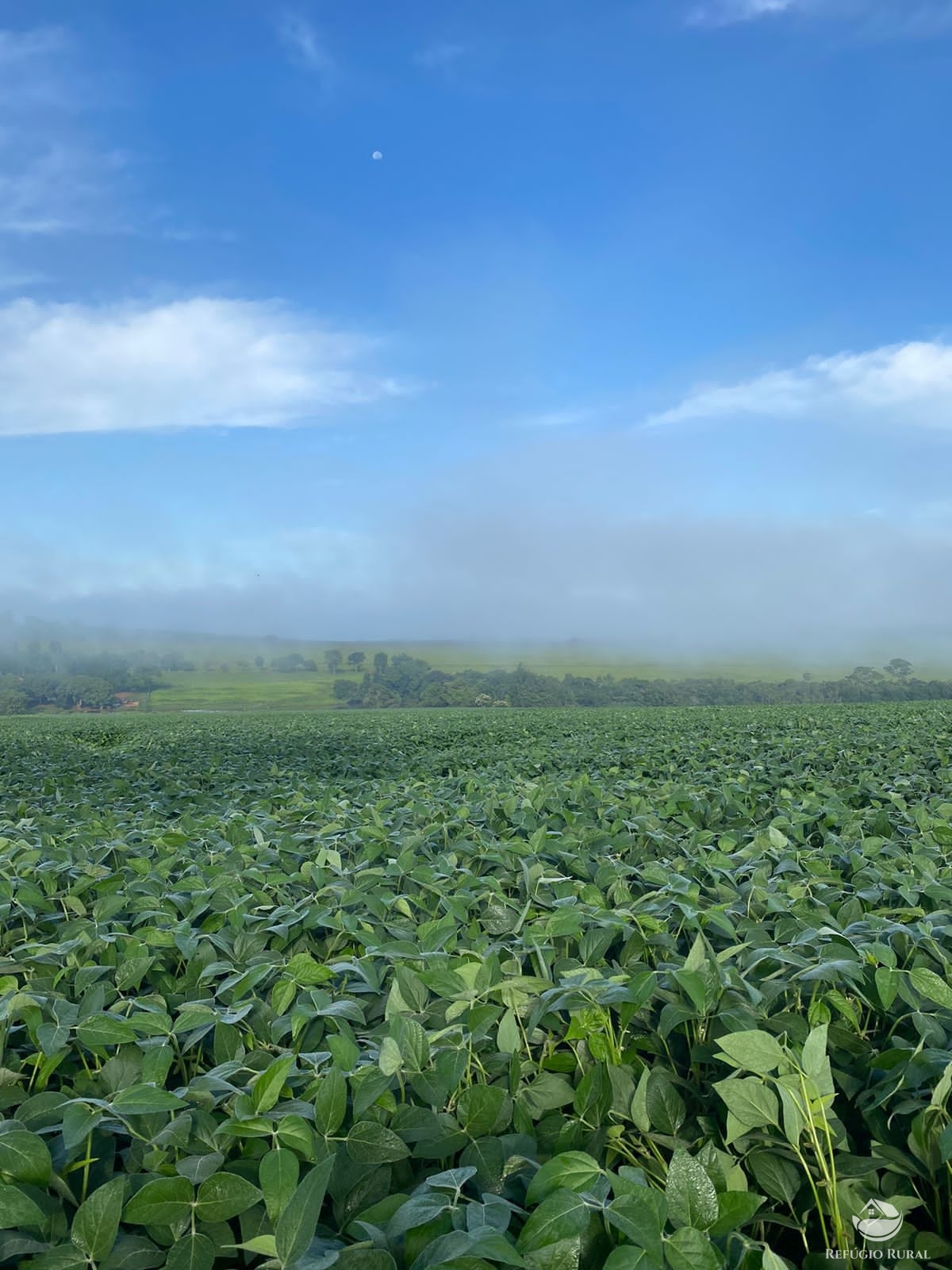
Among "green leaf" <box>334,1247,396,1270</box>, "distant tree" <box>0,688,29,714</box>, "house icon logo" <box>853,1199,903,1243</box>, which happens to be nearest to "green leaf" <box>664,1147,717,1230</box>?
"house icon logo" <box>853,1199,903,1243</box>

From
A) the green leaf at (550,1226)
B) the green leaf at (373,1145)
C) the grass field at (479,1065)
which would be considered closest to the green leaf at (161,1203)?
the grass field at (479,1065)

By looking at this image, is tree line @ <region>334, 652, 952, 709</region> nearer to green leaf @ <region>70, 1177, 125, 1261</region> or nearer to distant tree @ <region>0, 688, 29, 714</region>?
distant tree @ <region>0, 688, 29, 714</region>

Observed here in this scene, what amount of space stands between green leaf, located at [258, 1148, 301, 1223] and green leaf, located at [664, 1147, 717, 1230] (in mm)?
595

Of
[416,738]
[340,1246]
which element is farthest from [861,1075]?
[416,738]

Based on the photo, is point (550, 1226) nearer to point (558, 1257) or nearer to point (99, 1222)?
point (558, 1257)

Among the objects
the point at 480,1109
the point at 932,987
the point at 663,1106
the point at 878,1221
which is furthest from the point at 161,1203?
the point at 932,987

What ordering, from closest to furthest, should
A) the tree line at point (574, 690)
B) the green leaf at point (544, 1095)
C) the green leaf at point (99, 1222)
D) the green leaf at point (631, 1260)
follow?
the green leaf at point (631, 1260)
the green leaf at point (99, 1222)
the green leaf at point (544, 1095)
the tree line at point (574, 690)

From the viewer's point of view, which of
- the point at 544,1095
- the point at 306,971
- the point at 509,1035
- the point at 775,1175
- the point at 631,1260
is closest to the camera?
the point at 631,1260

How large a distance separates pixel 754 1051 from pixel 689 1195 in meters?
0.28

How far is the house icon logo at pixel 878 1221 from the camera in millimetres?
1358

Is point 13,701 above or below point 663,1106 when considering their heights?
below

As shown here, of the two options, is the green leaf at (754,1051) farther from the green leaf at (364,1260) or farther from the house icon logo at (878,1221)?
the green leaf at (364,1260)

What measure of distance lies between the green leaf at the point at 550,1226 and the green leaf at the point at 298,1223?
31 cm

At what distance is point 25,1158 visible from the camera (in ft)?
4.38
